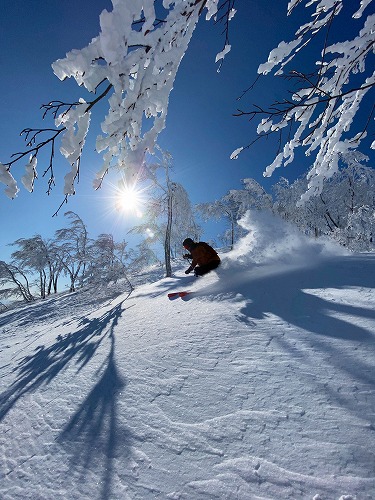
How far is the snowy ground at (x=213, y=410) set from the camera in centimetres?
116

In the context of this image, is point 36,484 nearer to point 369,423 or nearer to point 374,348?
point 369,423

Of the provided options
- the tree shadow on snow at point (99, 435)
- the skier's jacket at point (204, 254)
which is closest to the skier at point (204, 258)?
the skier's jacket at point (204, 254)

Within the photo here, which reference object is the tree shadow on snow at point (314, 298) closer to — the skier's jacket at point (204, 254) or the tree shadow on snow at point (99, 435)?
the tree shadow on snow at point (99, 435)

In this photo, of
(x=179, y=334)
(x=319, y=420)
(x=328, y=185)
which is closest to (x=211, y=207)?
(x=328, y=185)

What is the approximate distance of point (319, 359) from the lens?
1.84 m

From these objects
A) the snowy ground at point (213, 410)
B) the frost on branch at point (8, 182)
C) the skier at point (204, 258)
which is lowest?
the snowy ground at point (213, 410)

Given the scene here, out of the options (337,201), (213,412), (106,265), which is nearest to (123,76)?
(213,412)

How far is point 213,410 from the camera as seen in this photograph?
159cm

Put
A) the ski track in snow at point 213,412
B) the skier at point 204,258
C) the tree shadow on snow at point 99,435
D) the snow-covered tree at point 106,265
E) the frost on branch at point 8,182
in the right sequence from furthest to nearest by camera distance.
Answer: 1. the snow-covered tree at point 106,265
2. the skier at point 204,258
3. the frost on branch at point 8,182
4. the tree shadow on snow at point 99,435
5. the ski track in snow at point 213,412

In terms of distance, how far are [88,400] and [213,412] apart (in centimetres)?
117

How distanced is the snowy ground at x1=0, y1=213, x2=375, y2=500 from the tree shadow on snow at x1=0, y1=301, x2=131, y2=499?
0.4 inches

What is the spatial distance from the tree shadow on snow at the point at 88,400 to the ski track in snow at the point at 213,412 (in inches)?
0.4

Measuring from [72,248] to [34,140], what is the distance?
20600 millimetres

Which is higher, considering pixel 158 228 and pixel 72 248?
pixel 72 248
